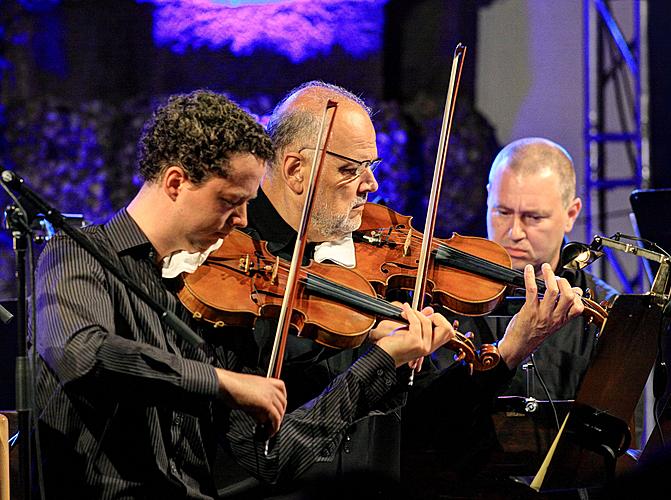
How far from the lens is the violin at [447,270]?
2.77 metres

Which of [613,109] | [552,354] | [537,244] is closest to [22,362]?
[552,354]

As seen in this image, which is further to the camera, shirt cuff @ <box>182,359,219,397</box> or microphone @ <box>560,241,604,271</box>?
microphone @ <box>560,241,604,271</box>

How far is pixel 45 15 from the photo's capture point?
632 centimetres

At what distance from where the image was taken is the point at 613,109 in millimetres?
6047

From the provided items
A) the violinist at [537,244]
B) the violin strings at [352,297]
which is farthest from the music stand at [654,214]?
the violin strings at [352,297]

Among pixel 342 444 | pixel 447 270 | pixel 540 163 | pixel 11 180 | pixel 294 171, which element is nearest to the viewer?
pixel 11 180

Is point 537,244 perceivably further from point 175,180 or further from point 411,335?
point 175,180

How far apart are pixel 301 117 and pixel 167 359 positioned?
1.20m

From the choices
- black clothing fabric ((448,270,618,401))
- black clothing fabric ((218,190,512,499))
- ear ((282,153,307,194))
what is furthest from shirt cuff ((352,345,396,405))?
black clothing fabric ((448,270,618,401))

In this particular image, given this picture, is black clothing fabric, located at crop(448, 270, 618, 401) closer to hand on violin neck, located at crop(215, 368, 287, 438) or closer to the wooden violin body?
the wooden violin body

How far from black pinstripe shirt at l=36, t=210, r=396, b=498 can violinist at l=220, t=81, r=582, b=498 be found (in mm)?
207

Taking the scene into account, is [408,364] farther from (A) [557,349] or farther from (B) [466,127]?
(B) [466,127]

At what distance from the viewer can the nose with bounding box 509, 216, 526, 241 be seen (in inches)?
143

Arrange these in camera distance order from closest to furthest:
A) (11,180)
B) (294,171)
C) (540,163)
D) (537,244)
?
1. (11,180)
2. (294,171)
3. (537,244)
4. (540,163)
